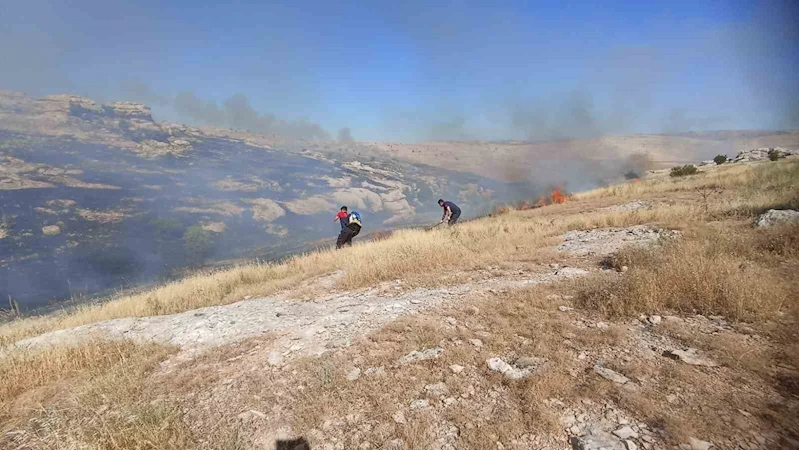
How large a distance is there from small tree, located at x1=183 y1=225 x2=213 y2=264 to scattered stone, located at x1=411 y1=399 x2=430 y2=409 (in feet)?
67.7

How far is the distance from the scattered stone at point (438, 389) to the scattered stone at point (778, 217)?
22.5 ft

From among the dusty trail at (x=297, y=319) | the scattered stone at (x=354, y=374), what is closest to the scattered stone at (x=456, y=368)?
the scattered stone at (x=354, y=374)

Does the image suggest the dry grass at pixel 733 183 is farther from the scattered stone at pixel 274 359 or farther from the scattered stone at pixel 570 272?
the scattered stone at pixel 274 359

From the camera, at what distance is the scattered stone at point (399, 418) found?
252 centimetres

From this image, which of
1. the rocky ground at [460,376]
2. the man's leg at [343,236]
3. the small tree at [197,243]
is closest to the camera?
the rocky ground at [460,376]

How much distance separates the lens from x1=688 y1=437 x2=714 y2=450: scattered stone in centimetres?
197

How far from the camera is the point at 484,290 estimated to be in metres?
5.07

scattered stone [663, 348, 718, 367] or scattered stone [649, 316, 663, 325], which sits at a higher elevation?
scattered stone [663, 348, 718, 367]

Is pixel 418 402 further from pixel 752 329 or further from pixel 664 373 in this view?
pixel 752 329

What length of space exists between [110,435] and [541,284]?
183 inches

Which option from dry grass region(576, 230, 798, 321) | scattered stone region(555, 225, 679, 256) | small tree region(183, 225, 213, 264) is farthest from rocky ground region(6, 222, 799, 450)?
small tree region(183, 225, 213, 264)

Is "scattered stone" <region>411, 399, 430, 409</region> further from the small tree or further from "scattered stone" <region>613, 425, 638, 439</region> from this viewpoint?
the small tree

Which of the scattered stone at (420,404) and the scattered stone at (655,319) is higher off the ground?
the scattered stone at (655,319)

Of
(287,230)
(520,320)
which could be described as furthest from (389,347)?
(287,230)
